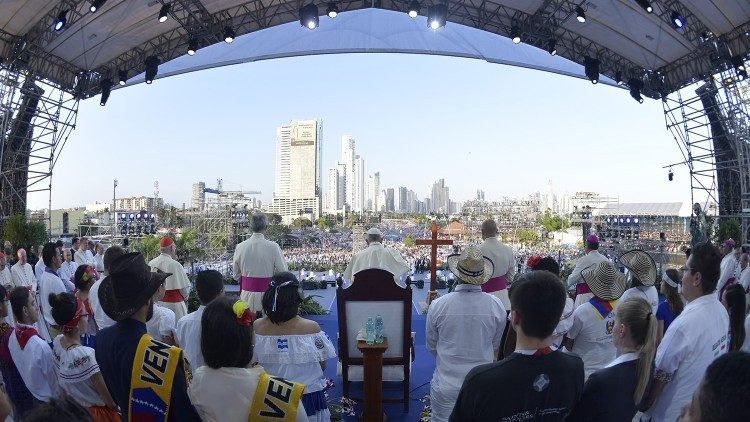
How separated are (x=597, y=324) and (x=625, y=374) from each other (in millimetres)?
1220

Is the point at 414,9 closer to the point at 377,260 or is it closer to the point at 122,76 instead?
the point at 377,260

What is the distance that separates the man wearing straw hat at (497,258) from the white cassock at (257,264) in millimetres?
1939

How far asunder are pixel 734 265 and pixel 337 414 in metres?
5.90

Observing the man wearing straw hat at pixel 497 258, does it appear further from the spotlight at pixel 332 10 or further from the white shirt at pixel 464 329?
the spotlight at pixel 332 10

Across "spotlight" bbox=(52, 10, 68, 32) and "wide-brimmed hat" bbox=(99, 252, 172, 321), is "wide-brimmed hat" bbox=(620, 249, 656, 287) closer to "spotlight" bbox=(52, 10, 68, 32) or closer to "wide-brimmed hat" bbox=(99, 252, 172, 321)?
"wide-brimmed hat" bbox=(99, 252, 172, 321)

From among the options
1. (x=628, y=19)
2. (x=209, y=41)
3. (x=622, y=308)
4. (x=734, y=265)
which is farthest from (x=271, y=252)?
(x=628, y=19)

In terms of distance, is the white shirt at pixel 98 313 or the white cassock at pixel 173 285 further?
the white cassock at pixel 173 285

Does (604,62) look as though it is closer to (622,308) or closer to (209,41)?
(209,41)

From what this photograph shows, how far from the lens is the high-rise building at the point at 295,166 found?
33969mm

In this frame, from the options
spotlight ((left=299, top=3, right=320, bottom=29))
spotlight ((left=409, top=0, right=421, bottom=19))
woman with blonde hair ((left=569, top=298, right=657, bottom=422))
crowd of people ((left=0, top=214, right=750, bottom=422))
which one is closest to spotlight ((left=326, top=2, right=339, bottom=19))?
spotlight ((left=299, top=3, right=320, bottom=29))

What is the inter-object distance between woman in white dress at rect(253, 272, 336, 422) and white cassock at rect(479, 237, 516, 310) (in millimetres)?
2612

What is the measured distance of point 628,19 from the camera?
34.7 ft

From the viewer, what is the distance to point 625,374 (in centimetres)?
180

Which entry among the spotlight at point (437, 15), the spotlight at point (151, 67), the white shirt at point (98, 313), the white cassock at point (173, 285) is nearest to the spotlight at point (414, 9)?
the spotlight at point (437, 15)
